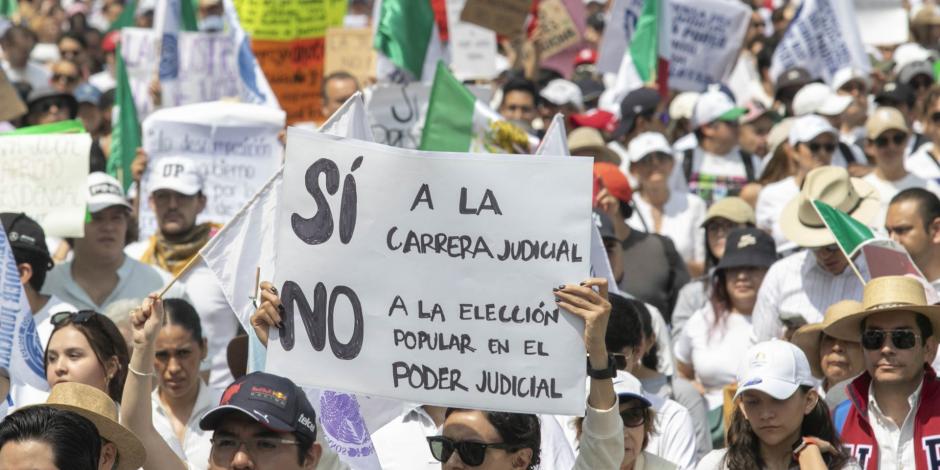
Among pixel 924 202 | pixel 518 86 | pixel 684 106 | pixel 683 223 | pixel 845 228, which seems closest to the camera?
pixel 845 228

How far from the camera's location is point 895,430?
6.48m

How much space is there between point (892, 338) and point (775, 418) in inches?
27.8

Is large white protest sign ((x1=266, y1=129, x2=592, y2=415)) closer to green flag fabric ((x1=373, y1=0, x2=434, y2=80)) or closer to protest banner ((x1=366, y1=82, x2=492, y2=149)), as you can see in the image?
protest banner ((x1=366, y1=82, x2=492, y2=149))

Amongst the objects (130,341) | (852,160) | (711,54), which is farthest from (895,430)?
(711,54)

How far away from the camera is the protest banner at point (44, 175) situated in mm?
8906

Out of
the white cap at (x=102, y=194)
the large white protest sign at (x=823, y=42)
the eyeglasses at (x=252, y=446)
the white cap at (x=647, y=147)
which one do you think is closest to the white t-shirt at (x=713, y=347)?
the white cap at (x=647, y=147)

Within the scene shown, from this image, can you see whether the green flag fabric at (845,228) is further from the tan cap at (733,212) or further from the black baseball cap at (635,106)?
the black baseball cap at (635,106)

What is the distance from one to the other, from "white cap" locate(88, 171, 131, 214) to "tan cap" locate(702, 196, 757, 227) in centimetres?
331

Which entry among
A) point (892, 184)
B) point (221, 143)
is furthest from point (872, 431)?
point (221, 143)

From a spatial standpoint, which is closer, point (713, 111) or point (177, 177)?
point (177, 177)

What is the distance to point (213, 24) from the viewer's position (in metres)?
15.0

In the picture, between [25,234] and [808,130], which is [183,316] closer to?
[25,234]

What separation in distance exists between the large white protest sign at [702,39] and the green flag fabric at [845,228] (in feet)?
19.2

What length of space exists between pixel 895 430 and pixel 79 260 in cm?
429
